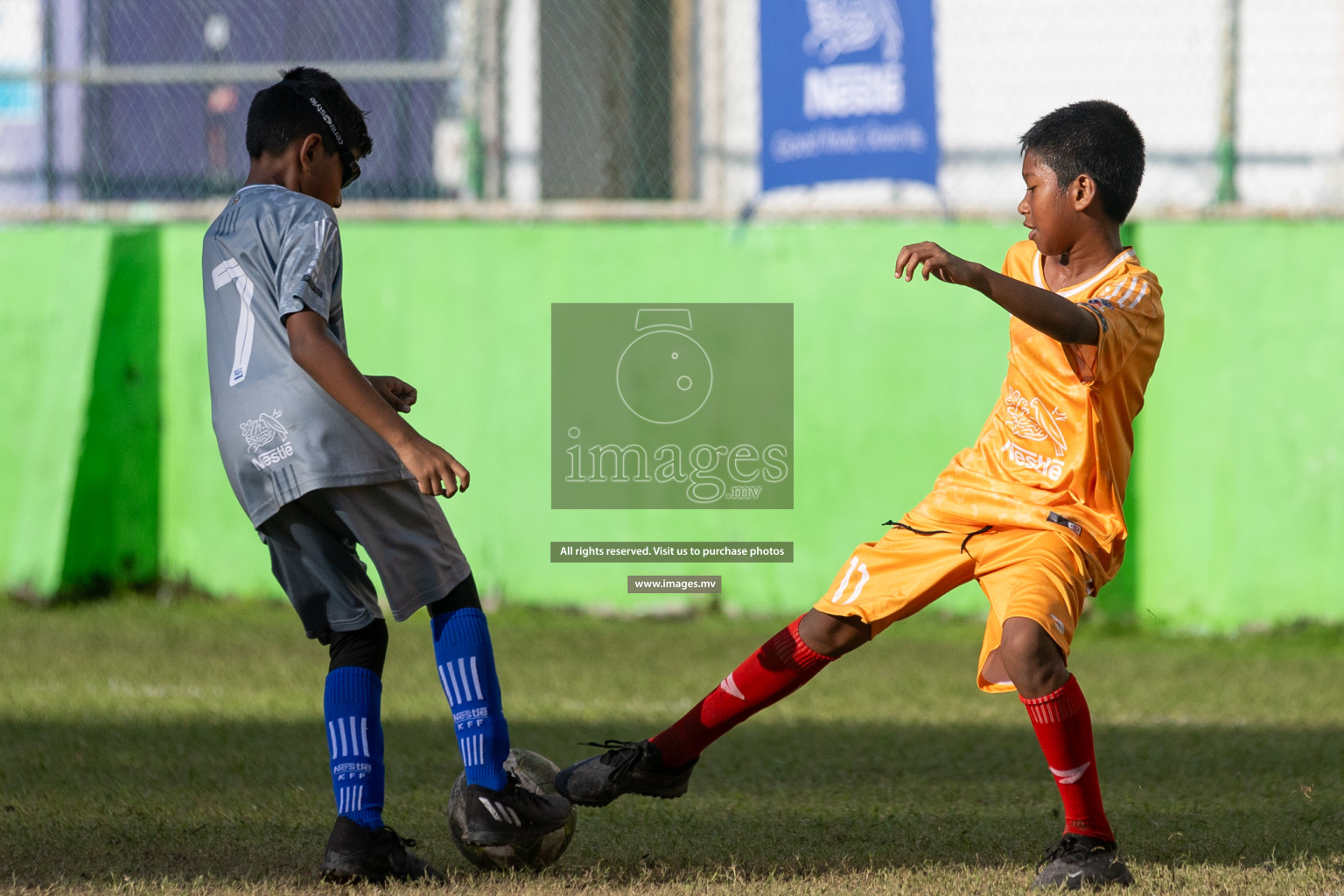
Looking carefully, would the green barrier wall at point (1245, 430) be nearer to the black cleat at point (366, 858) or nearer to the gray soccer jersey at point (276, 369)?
the black cleat at point (366, 858)

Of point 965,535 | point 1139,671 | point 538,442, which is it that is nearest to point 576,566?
point 538,442

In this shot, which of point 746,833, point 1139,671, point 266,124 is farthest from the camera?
point 1139,671

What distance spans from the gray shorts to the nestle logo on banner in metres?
4.87

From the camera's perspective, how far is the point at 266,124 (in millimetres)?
3336

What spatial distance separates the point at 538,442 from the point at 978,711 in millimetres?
2945

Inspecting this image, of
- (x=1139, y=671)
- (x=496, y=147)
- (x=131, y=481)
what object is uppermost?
(x=496, y=147)

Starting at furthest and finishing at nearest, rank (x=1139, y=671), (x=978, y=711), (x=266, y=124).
Answer: 1. (x=1139, y=671)
2. (x=978, y=711)
3. (x=266, y=124)

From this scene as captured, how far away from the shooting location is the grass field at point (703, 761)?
3.38 meters

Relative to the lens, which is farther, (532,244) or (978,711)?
(532,244)

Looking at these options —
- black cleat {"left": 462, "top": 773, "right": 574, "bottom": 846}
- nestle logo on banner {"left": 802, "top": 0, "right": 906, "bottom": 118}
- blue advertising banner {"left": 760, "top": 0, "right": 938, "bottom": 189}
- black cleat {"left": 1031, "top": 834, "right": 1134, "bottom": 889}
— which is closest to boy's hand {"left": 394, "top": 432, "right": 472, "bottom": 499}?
black cleat {"left": 462, "top": 773, "right": 574, "bottom": 846}

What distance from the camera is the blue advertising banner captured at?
299 inches

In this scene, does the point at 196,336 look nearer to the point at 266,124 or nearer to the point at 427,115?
the point at 427,115

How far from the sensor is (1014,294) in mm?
3012

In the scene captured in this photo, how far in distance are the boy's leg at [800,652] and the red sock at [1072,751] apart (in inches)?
14.6
